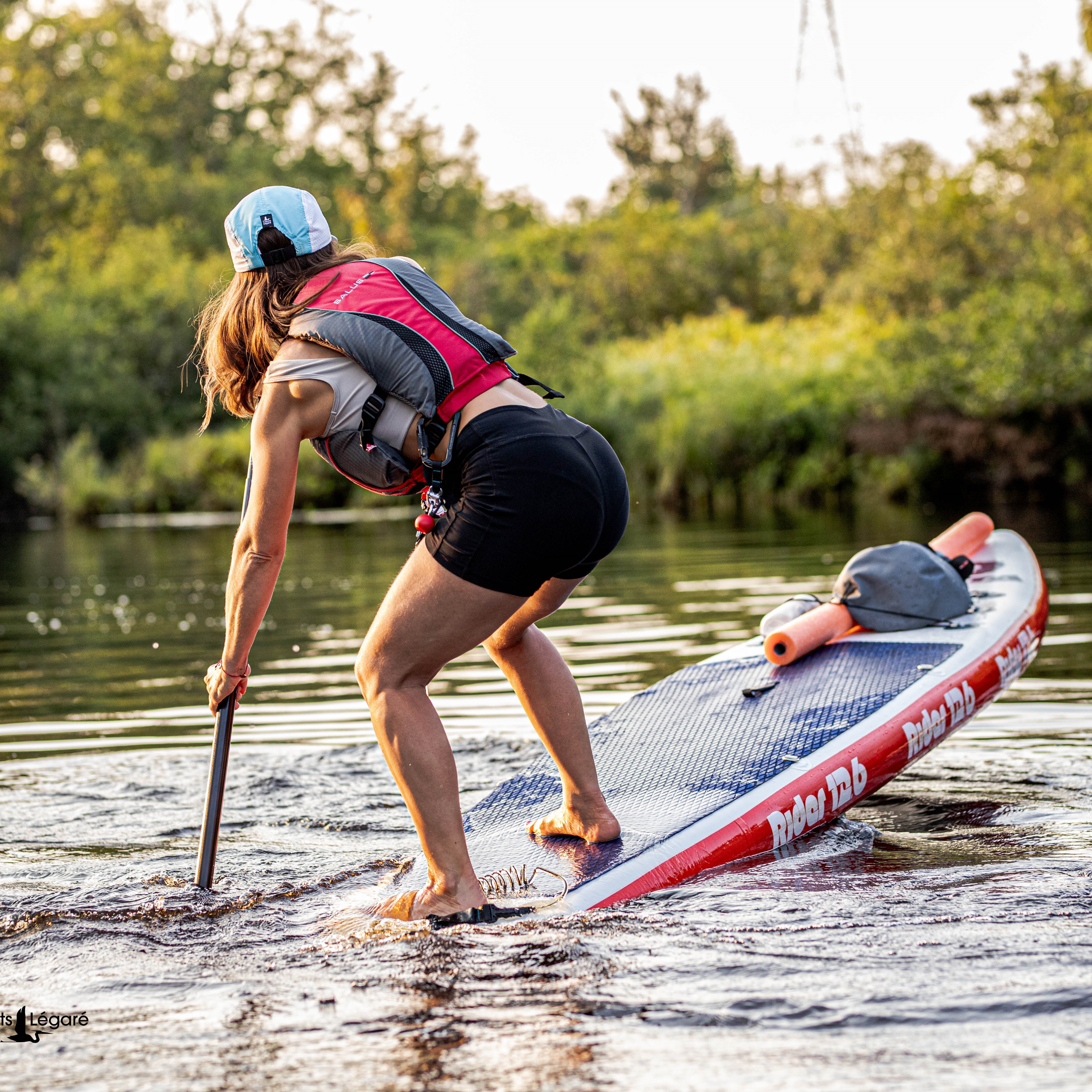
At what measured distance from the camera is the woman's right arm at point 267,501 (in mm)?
3246

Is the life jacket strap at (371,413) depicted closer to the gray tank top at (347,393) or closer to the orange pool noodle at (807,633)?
the gray tank top at (347,393)

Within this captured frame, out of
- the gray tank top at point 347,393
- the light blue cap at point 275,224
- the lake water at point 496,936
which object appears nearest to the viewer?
the lake water at point 496,936

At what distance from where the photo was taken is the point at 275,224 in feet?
11.0

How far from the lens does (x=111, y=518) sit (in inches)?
1191

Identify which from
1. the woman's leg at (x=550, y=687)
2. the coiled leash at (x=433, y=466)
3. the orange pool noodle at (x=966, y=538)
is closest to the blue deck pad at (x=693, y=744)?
the woman's leg at (x=550, y=687)

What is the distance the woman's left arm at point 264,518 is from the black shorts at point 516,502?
1.18 feet

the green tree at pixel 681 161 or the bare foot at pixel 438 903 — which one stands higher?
the green tree at pixel 681 161

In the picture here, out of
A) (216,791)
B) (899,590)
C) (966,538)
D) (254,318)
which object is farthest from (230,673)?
(966,538)

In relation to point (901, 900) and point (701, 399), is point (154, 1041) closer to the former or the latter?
point (901, 900)

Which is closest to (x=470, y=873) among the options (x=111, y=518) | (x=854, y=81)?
(x=854, y=81)

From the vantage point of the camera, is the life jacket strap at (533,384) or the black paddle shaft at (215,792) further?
the black paddle shaft at (215,792)

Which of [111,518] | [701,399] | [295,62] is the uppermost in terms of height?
[295,62]

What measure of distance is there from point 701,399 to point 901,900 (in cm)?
2429

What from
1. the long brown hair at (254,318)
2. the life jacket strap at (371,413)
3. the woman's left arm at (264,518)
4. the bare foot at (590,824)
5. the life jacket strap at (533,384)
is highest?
the long brown hair at (254,318)
